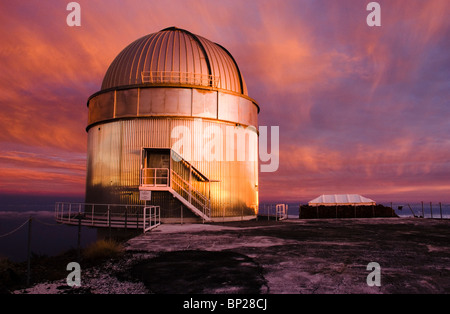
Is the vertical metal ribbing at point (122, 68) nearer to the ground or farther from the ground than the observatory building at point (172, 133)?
farther from the ground

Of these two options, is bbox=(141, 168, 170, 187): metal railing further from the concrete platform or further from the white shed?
the white shed

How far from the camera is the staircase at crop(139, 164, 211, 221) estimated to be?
68.1 ft

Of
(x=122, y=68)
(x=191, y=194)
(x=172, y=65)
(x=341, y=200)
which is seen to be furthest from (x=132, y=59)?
(x=341, y=200)

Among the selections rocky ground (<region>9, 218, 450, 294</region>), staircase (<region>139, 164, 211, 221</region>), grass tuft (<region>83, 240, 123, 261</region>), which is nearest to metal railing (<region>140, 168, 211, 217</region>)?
staircase (<region>139, 164, 211, 221</region>)

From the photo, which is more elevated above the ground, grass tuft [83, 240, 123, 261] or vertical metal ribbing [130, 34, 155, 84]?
vertical metal ribbing [130, 34, 155, 84]

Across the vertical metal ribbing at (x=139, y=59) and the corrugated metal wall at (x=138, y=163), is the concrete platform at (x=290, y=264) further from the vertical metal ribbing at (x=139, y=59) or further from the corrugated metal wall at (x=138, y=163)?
the vertical metal ribbing at (x=139, y=59)

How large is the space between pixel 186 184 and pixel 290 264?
1436 centimetres

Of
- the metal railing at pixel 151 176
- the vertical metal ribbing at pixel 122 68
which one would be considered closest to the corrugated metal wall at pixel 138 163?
the metal railing at pixel 151 176

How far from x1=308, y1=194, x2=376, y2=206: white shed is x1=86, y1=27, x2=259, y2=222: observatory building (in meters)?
8.35

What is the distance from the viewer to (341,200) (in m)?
30.3

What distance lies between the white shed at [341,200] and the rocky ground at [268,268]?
58.3ft

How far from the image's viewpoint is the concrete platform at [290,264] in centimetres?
616
